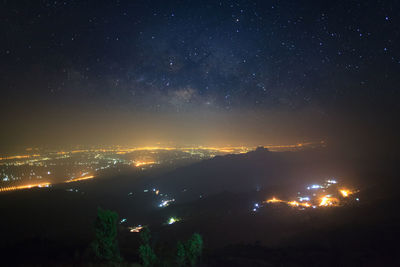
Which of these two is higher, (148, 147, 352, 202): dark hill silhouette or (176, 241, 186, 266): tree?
(176, 241, 186, 266): tree

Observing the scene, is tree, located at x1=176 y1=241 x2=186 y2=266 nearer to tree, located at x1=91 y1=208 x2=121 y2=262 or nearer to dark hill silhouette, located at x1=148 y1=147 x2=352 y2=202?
tree, located at x1=91 y1=208 x2=121 y2=262

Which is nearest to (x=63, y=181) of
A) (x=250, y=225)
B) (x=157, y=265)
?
(x=250, y=225)

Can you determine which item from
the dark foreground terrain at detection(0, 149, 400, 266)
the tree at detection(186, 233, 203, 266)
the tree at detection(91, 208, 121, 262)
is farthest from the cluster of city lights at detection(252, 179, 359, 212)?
the tree at detection(91, 208, 121, 262)

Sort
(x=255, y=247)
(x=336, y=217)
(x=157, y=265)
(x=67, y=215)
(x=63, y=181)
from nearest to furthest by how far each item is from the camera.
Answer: (x=157, y=265) < (x=255, y=247) < (x=336, y=217) < (x=67, y=215) < (x=63, y=181)

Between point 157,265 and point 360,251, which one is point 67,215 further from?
point 360,251

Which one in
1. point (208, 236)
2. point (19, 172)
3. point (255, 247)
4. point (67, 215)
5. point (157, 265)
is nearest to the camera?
point (157, 265)

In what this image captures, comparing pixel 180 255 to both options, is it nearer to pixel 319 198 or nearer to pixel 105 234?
pixel 105 234

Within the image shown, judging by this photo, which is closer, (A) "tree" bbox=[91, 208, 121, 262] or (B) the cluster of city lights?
(A) "tree" bbox=[91, 208, 121, 262]
